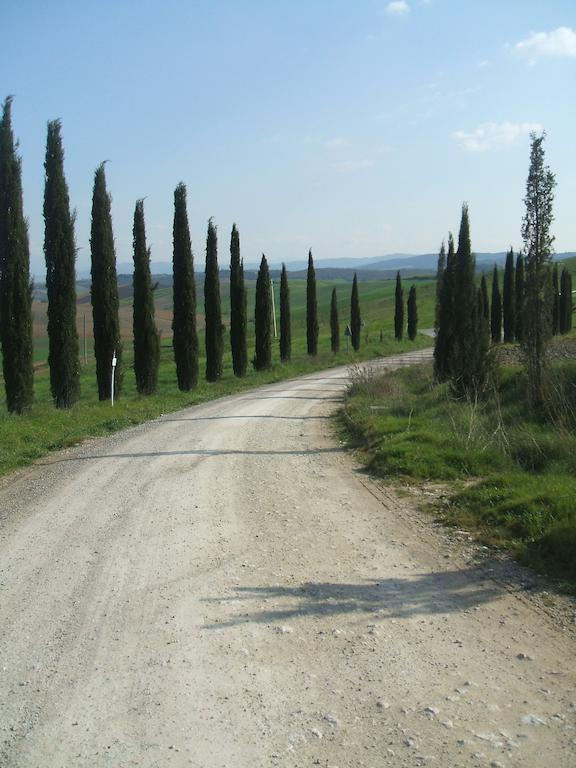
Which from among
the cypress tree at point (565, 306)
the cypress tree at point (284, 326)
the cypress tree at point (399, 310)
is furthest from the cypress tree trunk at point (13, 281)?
the cypress tree at point (399, 310)

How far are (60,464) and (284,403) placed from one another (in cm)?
1079

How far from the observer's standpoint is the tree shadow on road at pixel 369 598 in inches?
212

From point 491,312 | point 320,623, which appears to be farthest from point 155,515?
point 491,312

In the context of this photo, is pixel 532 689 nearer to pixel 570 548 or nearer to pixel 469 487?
pixel 570 548

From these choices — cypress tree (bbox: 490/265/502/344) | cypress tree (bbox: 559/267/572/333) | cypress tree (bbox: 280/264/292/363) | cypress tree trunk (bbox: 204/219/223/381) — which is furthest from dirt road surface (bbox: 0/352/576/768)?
cypress tree (bbox: 559/267/572/333)

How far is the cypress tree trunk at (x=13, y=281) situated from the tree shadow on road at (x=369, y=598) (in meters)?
17.3

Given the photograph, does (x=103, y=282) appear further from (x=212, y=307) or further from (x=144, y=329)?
(x=212, y=307)

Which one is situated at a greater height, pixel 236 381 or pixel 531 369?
pixel 531 369

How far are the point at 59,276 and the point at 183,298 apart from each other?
882 centimetres

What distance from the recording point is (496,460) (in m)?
10.5

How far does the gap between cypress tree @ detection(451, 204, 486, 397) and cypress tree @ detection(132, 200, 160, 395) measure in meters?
12.3

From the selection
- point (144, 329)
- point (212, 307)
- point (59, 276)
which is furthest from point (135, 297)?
point (212, 307)

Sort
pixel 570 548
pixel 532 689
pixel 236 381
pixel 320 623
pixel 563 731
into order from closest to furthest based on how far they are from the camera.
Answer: pixel 563 731
pixel 532 689
pixel 320 623
pixel 570 548
pixel 236 381

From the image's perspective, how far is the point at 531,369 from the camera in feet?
52.6
